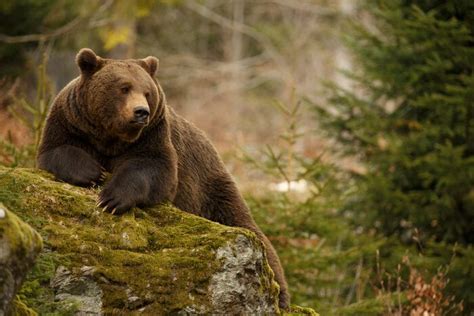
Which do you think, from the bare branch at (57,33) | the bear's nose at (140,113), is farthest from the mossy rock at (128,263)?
the bare branch at (57,33)

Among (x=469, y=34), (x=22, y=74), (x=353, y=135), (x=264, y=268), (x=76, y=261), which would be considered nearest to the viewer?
(x=76, y=261)

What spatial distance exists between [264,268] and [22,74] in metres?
8.97

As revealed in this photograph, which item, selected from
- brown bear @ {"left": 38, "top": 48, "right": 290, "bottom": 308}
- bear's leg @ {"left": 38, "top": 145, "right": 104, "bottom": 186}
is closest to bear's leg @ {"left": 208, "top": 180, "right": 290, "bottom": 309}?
brown bear @ {"left": 38, "top": 48, "right": 290, "bottom": 308}

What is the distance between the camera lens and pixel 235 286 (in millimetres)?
4066

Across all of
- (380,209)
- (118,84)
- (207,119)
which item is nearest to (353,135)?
(380,209)

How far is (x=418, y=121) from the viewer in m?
9.50

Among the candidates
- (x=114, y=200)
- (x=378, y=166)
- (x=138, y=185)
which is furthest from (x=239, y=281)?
(x=378, y=166)

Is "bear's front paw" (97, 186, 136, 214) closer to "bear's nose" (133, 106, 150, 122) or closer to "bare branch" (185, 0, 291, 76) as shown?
"bear's nose" (133, 106, 150, 122)

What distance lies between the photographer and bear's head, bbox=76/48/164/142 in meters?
4.89

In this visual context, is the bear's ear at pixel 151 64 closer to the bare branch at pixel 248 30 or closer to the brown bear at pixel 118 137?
the brown bear at pixel 118 137

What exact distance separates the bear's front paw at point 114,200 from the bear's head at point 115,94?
475 millimetres

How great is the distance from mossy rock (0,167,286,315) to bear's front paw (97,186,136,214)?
5cm

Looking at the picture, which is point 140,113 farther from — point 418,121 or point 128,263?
point 418,121

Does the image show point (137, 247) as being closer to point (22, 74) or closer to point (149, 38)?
point (22, 74)
